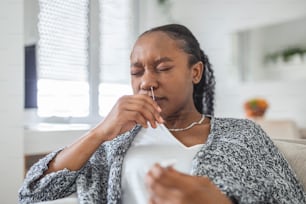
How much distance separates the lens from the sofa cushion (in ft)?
3.68

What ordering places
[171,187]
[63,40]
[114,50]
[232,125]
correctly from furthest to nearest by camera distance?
1. [114,50]
2. [63,40]
3. [232,125]
4. [171,187]

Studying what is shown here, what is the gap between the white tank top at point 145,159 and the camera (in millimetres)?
1011

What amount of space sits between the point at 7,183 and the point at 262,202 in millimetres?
1268

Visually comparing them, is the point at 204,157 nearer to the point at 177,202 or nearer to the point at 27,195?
the point at 177,202

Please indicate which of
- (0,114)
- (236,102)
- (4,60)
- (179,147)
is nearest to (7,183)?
(0,114)

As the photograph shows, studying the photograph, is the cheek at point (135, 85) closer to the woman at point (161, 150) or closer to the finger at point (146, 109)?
the woman at point (161, 150)

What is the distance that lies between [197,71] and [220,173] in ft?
1.32

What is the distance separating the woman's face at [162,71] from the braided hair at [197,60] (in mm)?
27

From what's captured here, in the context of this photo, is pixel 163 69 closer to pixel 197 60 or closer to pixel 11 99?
pixel 197 60

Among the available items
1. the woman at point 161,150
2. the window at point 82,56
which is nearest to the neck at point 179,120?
the woman at point 161,150

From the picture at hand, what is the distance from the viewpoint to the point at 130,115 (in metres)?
1.02

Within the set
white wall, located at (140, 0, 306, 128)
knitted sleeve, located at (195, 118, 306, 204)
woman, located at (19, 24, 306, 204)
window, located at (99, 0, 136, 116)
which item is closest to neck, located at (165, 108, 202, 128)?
woman, located at (19, 24, 306, 204)

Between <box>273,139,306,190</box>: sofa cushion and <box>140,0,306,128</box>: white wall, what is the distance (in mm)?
1835

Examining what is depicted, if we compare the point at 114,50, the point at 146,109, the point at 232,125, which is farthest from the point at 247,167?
the point at 114,50
